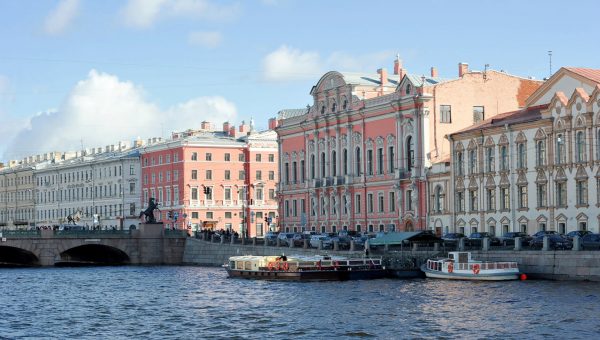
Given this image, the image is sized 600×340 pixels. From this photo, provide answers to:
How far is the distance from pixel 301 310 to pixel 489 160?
2917cm

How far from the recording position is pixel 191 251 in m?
89.1

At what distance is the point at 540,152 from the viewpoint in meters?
69.0

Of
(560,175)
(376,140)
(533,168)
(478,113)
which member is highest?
(478,113)

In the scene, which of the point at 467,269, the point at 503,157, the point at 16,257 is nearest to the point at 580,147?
the point at 503,157

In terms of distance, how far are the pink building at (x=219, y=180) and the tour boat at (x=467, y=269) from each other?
5159 cm

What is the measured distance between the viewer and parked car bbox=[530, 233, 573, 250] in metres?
55.7

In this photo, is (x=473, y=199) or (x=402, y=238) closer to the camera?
(x=402, y=238)

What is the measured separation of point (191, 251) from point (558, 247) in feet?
126

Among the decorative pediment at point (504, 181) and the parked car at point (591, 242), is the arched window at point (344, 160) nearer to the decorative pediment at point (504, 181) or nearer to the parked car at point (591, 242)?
the decorative pediment at point (504, 181)

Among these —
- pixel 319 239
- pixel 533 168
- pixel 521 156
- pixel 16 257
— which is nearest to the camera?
pixel 533 168

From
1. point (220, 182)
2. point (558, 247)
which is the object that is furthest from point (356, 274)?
point (220, 182)

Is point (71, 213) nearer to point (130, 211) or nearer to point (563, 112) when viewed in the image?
point (130, 211)

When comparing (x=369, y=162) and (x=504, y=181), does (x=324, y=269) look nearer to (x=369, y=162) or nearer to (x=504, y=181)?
(x=504, y=181)

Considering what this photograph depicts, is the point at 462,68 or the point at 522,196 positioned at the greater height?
the point at 462,68
